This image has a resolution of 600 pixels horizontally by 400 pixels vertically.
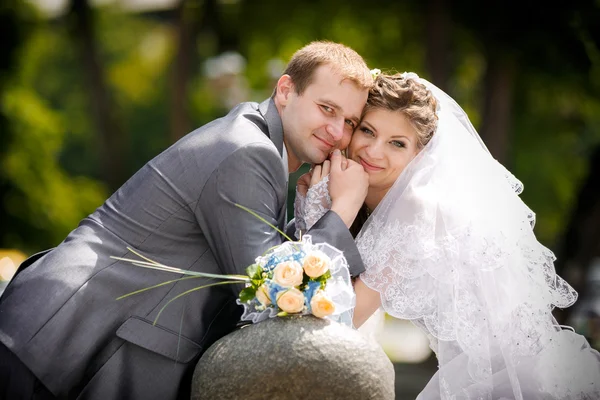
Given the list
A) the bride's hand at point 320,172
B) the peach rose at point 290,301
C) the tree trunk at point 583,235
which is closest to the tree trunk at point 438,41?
the tree trunk at point 583,235

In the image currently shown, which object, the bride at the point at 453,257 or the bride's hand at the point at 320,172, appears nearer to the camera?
the bride at the point at 453,257

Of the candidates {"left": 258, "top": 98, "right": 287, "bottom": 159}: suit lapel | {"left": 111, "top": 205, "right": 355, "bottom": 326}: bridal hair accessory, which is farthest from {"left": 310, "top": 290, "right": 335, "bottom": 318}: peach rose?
{"left": 258, "top": 98, "right": 287, "bottom": 159}: suit lapel

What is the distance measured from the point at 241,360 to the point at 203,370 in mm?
224

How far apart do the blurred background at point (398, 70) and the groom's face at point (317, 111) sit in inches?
285

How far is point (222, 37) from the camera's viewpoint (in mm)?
15836

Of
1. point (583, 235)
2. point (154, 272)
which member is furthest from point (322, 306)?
point (583, 235)

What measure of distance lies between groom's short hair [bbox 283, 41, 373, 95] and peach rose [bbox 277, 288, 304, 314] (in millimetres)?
1323

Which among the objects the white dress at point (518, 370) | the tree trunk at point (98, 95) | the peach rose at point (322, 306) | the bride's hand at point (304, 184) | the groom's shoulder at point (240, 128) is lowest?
the tree trunk at point (98, 95)

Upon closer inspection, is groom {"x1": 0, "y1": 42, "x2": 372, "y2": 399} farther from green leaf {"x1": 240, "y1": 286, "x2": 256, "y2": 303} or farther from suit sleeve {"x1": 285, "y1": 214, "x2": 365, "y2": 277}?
green leaf {"x1": 240, "y1": 286, "x2": 256, "y2": 303}

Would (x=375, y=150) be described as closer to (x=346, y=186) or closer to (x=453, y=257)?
(x=346, y=186)

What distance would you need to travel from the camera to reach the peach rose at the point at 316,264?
12.8 ft

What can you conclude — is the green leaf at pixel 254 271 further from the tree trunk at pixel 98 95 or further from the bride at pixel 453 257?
the tree trunk at pixel 98 95

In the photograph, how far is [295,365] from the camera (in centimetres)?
368

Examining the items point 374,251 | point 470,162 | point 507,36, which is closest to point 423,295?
point 374,251
